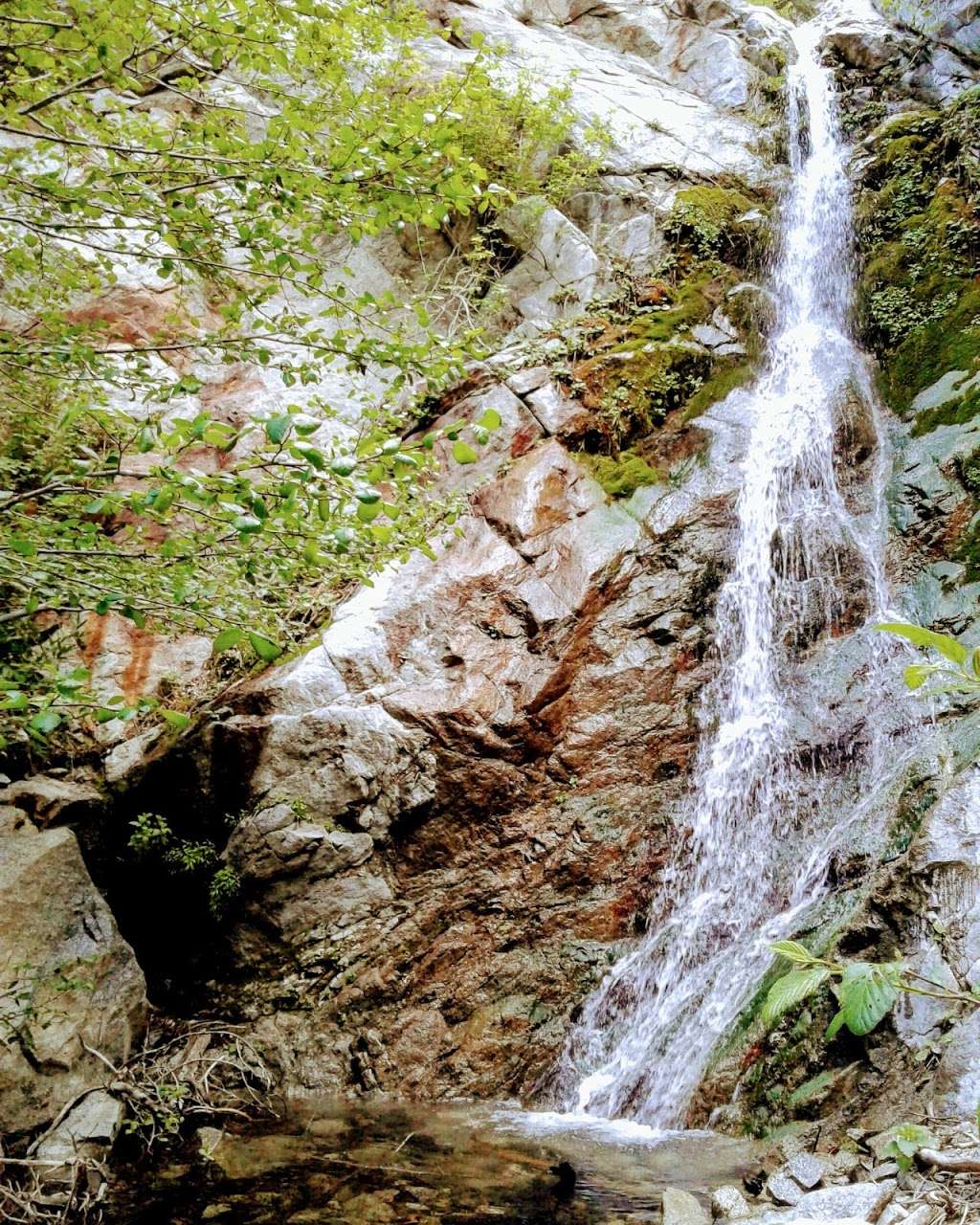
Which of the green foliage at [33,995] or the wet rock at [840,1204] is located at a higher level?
the wet rock at [840,1204]

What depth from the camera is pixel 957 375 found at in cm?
962

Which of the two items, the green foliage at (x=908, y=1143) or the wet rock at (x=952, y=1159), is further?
the green foliage at (x=908, y=1143)

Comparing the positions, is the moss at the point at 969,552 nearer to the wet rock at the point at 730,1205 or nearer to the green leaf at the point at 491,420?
the wet rock at the point at 730,1205

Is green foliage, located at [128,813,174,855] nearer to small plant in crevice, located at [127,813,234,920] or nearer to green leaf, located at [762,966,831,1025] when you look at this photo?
small plant in crevice, located at [127,813,234,920]

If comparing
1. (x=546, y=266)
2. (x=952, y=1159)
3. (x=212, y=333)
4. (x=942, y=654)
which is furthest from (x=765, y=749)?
(x=546, y=266)

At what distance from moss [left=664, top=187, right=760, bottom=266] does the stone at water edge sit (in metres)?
12.1

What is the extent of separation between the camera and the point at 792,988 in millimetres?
1547

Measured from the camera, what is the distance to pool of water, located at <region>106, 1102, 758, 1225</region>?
4.11m

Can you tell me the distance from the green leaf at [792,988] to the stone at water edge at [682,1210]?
9.29ft

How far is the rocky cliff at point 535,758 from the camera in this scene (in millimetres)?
5664

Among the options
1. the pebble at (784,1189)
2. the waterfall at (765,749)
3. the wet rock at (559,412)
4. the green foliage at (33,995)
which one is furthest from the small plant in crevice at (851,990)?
the wet rock at (559,412)

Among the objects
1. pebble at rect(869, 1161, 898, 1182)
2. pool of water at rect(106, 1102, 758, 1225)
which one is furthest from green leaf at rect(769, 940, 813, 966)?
pool of water at rect(106, 1102, 758, 1225)

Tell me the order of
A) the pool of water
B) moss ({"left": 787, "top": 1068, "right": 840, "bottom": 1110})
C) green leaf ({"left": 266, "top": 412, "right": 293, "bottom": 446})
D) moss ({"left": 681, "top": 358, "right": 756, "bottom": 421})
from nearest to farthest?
green leaf ({"left": 266, "top": 412, "right": 293, "bottom": 446}) → the pool of water → moss ({"left": 787, "top": 1068, "right": 840, "bottom": 1110}) → moss ({"left": 681, "top": 358, "right": 756, "bottom": 421})

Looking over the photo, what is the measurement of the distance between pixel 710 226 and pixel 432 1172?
42.1 feet
